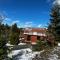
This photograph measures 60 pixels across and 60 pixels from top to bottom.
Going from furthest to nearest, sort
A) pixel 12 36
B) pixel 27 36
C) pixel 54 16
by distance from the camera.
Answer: pixel 27 36, pixel 54 16, pixel 12 36

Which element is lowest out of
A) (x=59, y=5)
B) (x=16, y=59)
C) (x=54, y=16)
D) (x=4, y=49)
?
(x=16, y=59)

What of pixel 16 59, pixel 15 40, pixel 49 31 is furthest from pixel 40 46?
pixel 49 31

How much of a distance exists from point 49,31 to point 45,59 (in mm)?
24817

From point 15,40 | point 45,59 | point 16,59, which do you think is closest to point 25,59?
point 16,59

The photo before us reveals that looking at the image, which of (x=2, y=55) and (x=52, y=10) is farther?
(x=52, y=10)

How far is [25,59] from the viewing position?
15.3 metres

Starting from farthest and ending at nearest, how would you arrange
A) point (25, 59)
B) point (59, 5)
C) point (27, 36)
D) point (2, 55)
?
1. point (27, 36)
2. point (25, 59)
3. point (2, 55)
4. point (59, 5)

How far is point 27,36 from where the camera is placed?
157 feet

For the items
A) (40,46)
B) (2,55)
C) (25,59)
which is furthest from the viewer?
(40,46)

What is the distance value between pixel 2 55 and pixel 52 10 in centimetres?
2681

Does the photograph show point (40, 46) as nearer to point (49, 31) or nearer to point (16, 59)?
point (16, 59)

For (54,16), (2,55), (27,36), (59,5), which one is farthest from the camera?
(27,36)

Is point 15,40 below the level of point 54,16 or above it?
below

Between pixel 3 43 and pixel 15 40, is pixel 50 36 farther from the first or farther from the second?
pixel 3 43
